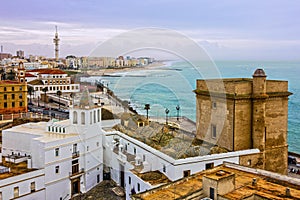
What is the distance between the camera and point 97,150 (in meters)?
18.1

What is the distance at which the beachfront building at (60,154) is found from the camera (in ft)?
50.1

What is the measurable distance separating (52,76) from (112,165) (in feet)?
110

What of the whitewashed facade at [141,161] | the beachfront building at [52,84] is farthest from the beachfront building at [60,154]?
the beachfront building at [52,84]

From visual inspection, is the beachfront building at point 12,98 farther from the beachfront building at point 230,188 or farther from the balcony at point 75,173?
the beachfront building at point 230,188

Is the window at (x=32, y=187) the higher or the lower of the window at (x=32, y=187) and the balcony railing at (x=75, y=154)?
the lower

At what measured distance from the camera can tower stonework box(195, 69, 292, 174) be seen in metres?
14.9

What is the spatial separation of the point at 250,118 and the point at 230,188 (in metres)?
7.06

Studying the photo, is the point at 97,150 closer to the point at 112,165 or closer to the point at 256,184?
the point at 112,165

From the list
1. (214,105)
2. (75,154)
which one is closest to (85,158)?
(75,154)

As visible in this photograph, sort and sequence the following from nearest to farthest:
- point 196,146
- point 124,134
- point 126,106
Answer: point 196,146 < point 124,134 < point 126,106

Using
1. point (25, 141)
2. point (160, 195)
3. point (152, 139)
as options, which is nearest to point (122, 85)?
point (152, 139)

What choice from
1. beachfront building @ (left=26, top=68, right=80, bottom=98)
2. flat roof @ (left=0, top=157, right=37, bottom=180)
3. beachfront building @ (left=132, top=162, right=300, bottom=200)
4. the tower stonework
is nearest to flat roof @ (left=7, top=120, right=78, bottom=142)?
flat roof @ (left=0, top=157, right=37, bottom=180)

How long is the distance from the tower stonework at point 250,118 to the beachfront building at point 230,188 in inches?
165

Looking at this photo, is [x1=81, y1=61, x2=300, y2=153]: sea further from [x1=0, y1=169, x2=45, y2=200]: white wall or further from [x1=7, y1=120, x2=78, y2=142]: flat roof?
[x1=0, y1=169, x2=45, y2=200]: white wall
